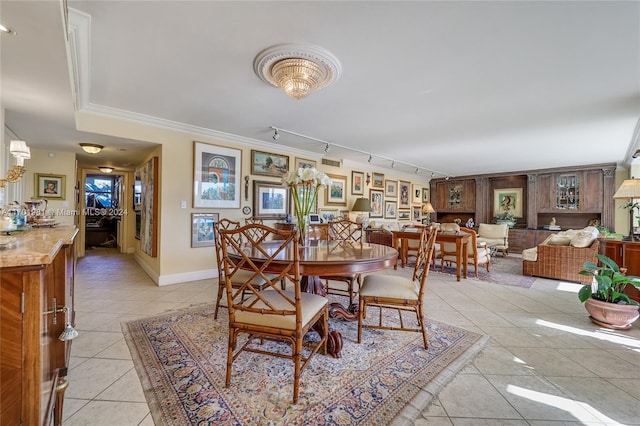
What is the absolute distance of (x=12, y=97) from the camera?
236cm

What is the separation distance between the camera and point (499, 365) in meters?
1.91

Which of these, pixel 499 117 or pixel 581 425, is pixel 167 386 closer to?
pixel 581 425

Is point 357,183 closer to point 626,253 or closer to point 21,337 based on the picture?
point 626,253

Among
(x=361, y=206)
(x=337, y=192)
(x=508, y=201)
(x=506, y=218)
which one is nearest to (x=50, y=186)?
(x=337, y=192)

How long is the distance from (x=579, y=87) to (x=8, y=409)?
13.8ft

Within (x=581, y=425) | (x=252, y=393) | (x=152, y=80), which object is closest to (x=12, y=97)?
(x=152, y=80)

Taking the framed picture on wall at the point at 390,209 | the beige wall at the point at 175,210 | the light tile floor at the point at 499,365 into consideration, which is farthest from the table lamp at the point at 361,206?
the beige wall at the point at 175,210

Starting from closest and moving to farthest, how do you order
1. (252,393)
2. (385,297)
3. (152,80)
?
(252,393) < (385,297) < (152,80)

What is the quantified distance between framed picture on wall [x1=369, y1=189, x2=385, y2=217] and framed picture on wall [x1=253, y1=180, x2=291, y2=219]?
104 inches

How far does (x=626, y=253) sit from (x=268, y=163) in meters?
4.98

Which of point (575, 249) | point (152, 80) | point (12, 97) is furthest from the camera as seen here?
point (575, 249)

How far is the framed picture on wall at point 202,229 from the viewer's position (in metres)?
Answer: 4.10

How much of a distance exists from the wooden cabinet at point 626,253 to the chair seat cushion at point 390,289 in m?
2.89

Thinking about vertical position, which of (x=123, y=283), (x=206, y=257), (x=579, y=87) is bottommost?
(x=123, y=283)
